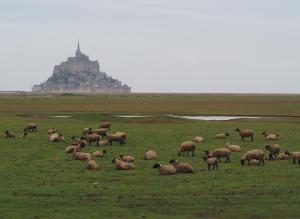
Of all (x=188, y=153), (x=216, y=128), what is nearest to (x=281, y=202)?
(x=188, y=153)

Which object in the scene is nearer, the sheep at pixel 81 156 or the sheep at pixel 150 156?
the sheep at pixel 81 156

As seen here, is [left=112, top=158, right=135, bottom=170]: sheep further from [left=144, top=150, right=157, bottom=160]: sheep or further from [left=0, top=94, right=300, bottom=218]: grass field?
[left=144, top=150, right=157, bottom=160]: sheep

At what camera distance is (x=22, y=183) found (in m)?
18.9

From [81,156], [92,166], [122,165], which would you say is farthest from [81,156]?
[122,165]

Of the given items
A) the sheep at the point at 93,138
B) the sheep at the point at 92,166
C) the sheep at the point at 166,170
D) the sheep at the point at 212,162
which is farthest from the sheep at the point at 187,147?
the sheep at the point at 93,138

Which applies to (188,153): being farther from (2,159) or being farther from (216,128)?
(216,128)

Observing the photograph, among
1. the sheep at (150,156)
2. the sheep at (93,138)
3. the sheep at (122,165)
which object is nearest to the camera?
the sheep at (122,165)

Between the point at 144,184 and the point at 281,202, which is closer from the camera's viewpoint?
the point at 281,202

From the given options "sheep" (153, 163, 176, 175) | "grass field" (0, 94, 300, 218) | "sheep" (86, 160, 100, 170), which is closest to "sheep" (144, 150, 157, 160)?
"grass field" (0, 94, 300, 218)

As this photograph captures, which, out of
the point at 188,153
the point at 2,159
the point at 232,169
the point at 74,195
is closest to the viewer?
the point at 74,195

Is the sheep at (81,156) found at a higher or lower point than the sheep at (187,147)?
lower

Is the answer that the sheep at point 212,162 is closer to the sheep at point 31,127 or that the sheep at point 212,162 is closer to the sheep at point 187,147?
the sheep at point 187,147

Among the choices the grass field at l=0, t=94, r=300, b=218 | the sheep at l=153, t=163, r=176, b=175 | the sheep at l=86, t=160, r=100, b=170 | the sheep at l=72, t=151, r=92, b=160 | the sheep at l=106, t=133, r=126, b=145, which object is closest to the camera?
the grass field at l=0, t=94, r=300, b=218

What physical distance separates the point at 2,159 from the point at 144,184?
8.64 metres
